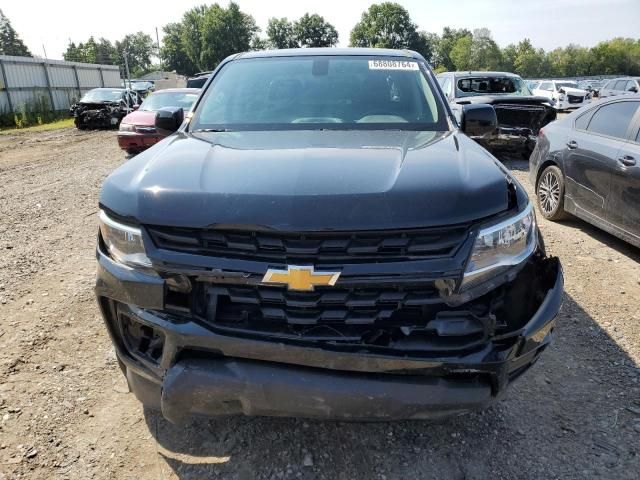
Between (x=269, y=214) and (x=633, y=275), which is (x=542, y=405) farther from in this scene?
(x=633, y=275)

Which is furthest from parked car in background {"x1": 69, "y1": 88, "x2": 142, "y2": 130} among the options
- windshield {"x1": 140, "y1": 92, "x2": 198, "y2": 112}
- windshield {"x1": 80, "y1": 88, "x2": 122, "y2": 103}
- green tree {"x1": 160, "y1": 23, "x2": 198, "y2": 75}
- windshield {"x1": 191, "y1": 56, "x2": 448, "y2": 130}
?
green tree {"x1": 160, "y1": 23, "x2": 198, "y2": 75}

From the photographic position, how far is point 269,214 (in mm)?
1743

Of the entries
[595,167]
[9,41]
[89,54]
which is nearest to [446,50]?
[89,54]

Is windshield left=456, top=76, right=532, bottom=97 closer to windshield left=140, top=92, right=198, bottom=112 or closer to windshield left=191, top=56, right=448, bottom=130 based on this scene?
windshield left=140, top=92, right=198, bottom=112

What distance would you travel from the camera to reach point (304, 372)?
178 centimetres

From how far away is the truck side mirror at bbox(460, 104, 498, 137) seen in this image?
3.23 metres

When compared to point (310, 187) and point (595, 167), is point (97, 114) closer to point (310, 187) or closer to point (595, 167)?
point (595, 167)

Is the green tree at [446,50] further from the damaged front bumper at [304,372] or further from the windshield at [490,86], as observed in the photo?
the damaged front bumper at [304,372]

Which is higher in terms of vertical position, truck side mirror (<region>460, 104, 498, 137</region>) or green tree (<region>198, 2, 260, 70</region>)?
green tree (<region>198, 2, 260, 70</region>)

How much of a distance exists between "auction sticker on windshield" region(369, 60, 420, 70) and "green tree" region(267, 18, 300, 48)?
94.2 meters

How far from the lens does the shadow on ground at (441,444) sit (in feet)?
7.18

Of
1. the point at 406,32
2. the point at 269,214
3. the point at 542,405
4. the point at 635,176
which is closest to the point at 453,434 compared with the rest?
the point at 542,405

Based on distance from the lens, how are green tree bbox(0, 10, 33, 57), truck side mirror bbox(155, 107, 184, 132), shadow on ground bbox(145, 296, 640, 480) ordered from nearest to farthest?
shadow on ground bbox(145, 296, 640, 480) → truck side mirror bbox(155, 107, 184, 132) → green tree bbox(0, 10, 33, 57)

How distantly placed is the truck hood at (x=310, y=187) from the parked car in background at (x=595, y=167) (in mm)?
2926
